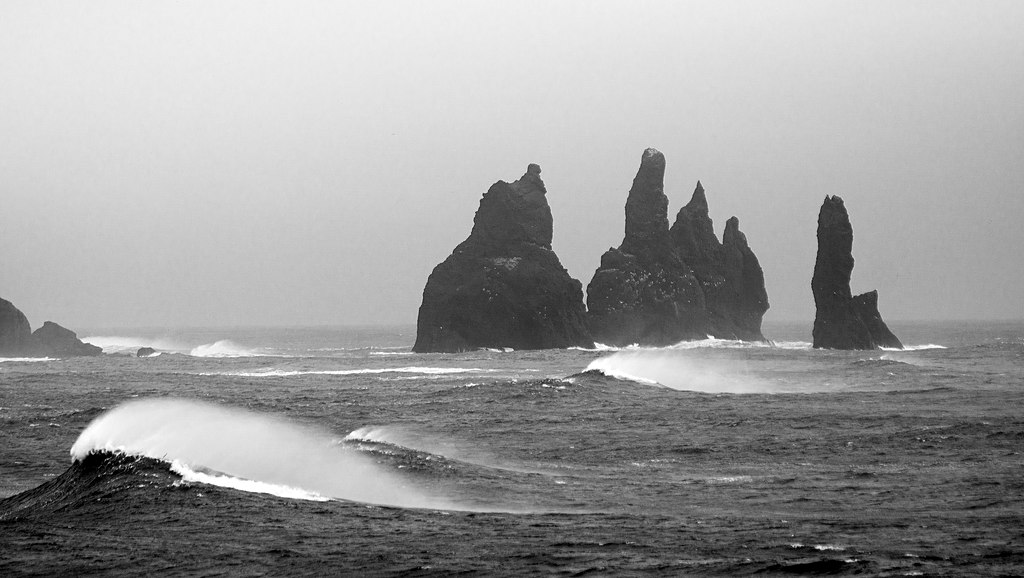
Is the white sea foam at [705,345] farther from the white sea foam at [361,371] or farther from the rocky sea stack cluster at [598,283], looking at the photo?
the white sea foam at [361,371]

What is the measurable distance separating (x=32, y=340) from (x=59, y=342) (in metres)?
2.48

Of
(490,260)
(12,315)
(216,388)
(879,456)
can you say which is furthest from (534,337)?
(879,456)

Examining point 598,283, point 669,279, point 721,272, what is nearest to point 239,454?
point 598,283

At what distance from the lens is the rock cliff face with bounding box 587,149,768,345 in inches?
4491

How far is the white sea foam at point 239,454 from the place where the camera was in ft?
54.2

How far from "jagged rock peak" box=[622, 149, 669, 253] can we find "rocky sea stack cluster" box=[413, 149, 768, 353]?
11 cm

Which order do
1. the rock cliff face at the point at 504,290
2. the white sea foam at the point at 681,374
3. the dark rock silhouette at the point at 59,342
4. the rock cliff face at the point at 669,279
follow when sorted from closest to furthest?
the white sea foam at the point at 681,374 < the dark rock silhouette at the point at 59,342 < the rock cliff face at the point at 504,290 < the rock cliff face at the point at 669,279

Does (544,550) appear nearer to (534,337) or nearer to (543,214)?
(534,337)

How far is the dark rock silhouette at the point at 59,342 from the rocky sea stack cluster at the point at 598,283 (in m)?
31.4

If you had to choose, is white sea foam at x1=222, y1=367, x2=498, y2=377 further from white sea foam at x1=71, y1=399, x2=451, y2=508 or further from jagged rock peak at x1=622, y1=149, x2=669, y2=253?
jagged rock peak at x1=622, y1=149, x2=669, y2=253

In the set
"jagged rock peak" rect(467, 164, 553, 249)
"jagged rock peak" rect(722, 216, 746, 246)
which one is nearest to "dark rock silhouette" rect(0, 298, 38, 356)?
"jagged rock peak" rect(467, 164, 553, 249)

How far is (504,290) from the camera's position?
10506cm

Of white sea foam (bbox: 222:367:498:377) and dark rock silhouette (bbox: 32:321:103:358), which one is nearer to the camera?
white sea foam (bbox: 222:367:498:377)

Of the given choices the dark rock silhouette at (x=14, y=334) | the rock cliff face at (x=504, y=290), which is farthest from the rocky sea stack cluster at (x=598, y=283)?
the dark rock silhouette at (x=14, y=334)
